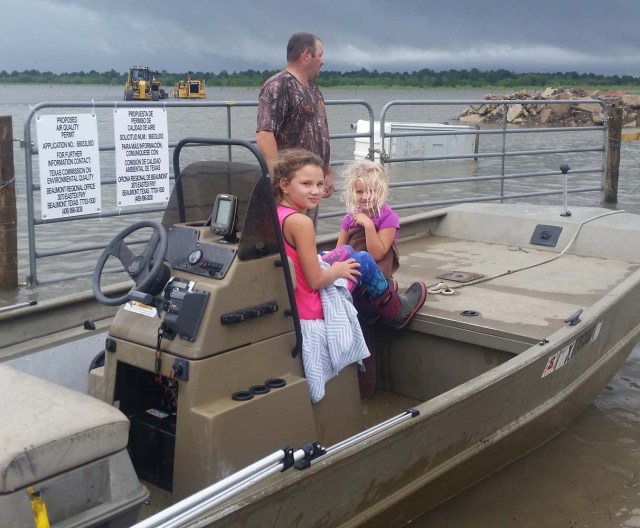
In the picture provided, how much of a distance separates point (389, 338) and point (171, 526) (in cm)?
261

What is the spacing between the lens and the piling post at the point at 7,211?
7284 mm

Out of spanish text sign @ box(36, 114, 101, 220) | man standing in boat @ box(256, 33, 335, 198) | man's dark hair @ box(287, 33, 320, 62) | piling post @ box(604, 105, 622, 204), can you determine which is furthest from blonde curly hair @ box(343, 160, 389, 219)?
piling post @ box(604, 105, 622, 204)

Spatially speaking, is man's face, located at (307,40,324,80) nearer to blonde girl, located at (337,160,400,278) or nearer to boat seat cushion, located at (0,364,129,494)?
blonde girl, located at (337,160,400,278)

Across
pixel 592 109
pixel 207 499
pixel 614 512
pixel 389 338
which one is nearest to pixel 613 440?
pixel 614 512

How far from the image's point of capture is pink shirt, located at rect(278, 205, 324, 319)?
3.80 m

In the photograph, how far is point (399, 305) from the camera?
467cm

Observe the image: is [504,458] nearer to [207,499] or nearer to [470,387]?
[470,387]

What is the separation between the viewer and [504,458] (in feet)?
14.7

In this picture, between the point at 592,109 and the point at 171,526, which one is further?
the point at 592,109

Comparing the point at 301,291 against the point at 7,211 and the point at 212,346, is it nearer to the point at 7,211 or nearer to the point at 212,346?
the point at 212,346

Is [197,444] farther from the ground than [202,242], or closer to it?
closer to it

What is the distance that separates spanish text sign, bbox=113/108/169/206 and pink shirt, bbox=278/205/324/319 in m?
3.93

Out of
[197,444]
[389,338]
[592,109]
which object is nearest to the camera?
[197,444]

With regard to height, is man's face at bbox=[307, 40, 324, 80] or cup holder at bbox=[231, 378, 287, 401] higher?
man's face at bbox=[307, 40, 324, 80]
